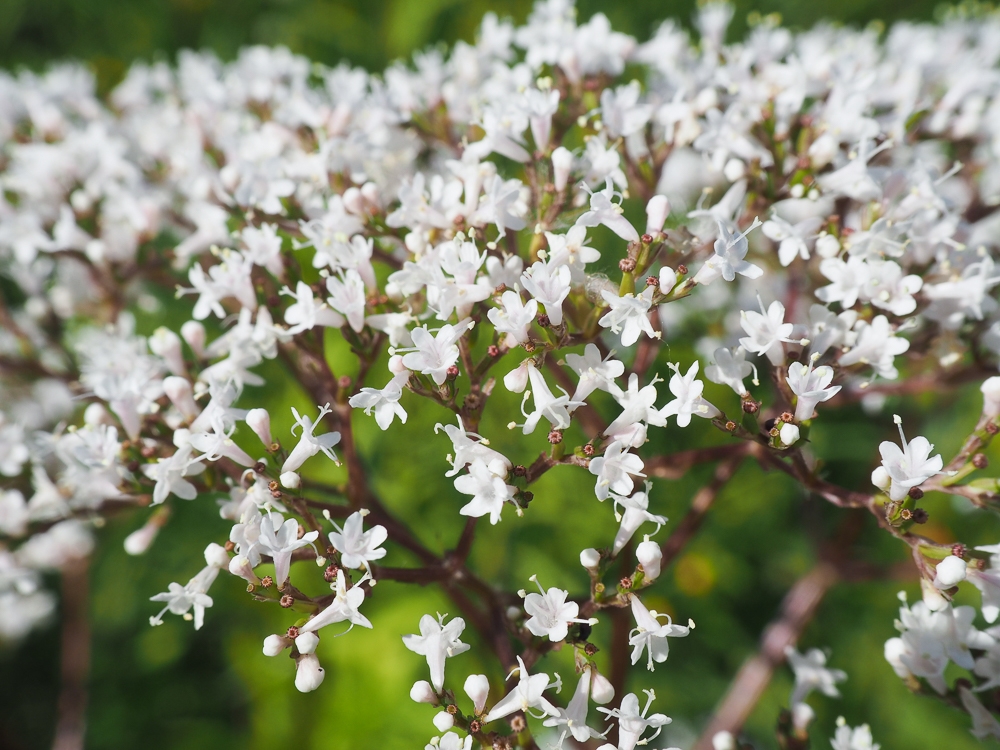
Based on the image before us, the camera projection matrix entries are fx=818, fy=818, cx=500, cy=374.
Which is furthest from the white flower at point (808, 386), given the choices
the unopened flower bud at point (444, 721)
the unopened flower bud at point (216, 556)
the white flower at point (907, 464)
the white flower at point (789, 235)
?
the unopened flower bud at point (216, 556)

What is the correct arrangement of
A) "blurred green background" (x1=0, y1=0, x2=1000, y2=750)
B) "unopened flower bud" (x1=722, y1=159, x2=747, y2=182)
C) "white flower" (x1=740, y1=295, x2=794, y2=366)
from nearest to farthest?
1. "white flower" (x1=740, y1=295, x2=794, y2=366)
2. "unopened flower bud" (x1=722, y1=159, x2=747, y2=182)
3. "blurred green background" (x1=0, y1=0, x2=1000, y2=750)

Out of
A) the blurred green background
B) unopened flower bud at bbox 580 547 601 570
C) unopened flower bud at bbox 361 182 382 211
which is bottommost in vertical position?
the blurred green background

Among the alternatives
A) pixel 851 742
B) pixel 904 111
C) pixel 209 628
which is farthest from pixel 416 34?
pixel 851 742

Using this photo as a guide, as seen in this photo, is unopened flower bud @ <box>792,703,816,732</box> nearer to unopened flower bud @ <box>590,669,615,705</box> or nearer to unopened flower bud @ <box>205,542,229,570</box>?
unopened flower bud @ <box>590,669,615,705</box>

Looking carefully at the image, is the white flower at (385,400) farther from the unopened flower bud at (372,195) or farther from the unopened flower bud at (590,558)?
the unopened flower bud at (372,195)

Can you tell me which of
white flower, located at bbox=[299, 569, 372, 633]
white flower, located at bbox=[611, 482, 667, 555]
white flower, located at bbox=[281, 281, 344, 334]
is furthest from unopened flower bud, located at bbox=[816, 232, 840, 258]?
white flower, located at bbox=[299, 569, 372, 633]

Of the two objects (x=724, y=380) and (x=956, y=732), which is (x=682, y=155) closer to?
(x=724, y=380)

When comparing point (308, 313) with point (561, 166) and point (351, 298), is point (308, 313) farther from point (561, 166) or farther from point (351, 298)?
point (561, 166)
